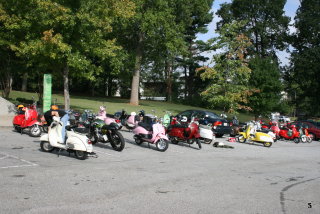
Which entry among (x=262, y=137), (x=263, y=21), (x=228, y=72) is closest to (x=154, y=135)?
(x=262, y=137)

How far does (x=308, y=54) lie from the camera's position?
3925cm

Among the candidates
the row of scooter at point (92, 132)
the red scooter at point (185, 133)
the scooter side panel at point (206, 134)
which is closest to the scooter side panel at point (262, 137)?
the row of scooter at point (92, 132)

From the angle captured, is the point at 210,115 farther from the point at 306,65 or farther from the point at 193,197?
the point at 306,65

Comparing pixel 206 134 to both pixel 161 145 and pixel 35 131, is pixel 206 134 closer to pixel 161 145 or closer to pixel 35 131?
pixel 161 145

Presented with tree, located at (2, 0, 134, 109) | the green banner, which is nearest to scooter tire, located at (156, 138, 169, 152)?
the green banner

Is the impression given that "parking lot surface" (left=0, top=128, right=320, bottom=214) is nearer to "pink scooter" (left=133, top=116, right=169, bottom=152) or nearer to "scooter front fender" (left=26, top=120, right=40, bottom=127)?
"pink scooter" (left=133, top=116, right=169, bottom=152)

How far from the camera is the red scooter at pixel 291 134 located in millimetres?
21641

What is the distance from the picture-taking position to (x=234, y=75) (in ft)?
89.5

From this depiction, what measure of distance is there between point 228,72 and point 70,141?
1915 centimetres

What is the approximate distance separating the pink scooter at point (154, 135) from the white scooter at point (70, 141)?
3570 millimetres

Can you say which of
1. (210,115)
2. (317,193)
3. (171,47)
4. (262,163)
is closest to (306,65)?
(171,47)

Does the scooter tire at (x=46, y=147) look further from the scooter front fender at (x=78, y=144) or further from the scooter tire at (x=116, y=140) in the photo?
the scooter tire at (x=116, y=140)

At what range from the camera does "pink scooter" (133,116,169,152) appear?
12.8 meters

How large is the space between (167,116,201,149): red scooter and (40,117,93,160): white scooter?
5600 mm
